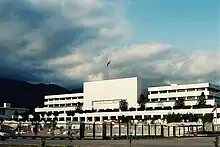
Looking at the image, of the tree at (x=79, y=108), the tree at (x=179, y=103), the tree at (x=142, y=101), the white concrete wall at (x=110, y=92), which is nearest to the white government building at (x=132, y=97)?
the white concrete wall at (x=110, y=92)

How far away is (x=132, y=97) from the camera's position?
181125mm

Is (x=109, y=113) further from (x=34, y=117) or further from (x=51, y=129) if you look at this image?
(x=51, y=129)

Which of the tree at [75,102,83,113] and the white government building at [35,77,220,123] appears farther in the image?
the tree at [75,102,83,113]

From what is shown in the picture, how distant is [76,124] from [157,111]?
326 feet

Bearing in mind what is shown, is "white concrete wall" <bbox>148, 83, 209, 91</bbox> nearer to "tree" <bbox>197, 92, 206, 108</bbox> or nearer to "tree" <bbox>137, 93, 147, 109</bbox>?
"tree" <bbox>137, 93, 147, 109</bbox>

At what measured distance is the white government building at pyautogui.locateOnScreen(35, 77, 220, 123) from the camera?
163250mm

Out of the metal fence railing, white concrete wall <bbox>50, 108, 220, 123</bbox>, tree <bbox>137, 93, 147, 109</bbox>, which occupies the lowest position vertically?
the metal fence railing

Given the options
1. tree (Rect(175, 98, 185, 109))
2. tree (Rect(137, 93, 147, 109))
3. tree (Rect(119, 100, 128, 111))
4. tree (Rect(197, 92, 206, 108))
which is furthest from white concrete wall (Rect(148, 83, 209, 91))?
tree (Rect(119, 100, 128, 111))

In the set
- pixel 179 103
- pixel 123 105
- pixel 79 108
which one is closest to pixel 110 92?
pixel 79 108

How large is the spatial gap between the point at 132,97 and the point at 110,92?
12295mm

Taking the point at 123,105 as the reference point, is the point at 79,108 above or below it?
below

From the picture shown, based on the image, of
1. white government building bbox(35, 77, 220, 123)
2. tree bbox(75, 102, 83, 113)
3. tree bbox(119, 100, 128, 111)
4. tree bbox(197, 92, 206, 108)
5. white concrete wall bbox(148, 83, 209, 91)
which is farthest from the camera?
tree bbox(75, 102, 83, 113)

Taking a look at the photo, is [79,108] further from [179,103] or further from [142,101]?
[179,103]

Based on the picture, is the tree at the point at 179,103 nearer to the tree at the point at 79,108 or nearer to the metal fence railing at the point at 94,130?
the tree at the point at 79,108
